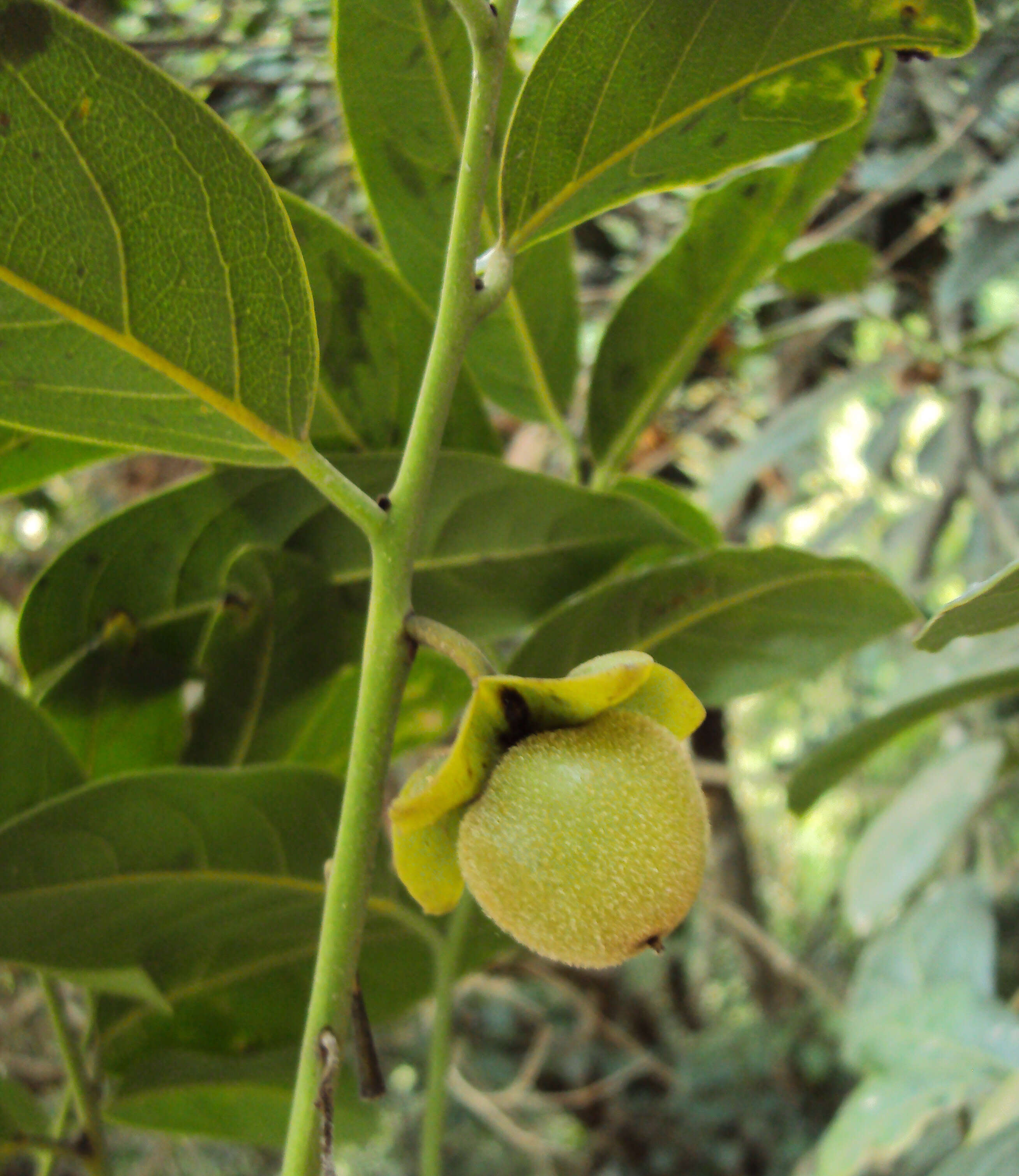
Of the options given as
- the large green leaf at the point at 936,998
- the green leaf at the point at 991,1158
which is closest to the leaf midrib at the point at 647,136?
the green leaf at the point at 991,1158

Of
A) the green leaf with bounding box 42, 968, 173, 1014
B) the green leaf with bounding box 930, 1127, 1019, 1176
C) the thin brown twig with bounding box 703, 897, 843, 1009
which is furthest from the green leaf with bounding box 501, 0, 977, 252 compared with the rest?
the thin brown twig with bounding box 703, 897, 843, 1009

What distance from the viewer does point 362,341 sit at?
620 mm

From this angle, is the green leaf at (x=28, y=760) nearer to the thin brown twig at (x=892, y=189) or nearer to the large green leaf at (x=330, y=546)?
the large green leaf at (x=330, y=546)

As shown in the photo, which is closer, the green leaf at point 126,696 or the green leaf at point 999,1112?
the green leaf at point 126,696

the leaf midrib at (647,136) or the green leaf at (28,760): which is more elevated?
the leaf midrib at (647,136)

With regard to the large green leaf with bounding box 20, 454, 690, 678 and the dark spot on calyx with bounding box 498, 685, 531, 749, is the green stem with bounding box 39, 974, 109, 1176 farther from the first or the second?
the dark spot on calyx with bounding box 498, 685, 531, 749

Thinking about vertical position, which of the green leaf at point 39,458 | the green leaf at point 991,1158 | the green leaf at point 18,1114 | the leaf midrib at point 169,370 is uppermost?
the leaf midrib at point 169,370

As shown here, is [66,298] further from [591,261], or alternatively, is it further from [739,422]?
[739,422]

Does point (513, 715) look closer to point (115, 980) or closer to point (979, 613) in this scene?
point (979, 613)

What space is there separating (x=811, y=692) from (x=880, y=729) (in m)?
2.43

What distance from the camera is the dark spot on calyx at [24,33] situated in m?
0.34

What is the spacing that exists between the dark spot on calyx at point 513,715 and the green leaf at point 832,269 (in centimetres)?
75

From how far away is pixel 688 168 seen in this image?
47 cm

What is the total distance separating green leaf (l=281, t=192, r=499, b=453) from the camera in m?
0.59
